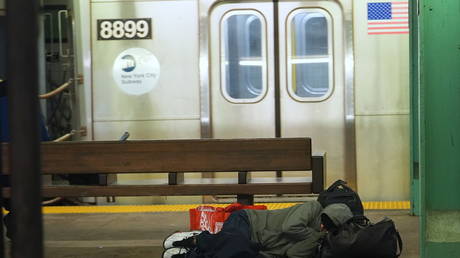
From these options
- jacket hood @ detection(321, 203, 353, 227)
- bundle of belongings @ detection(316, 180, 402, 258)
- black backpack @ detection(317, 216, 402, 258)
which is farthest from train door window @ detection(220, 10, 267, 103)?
black backpack @ detection(317, 216, 402, 258)

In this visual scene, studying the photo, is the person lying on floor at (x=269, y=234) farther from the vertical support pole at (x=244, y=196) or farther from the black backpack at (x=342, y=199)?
the vertical support pole at (x=244, y=196)

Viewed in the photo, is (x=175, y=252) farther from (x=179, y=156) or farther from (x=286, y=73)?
(x=286, y=73)

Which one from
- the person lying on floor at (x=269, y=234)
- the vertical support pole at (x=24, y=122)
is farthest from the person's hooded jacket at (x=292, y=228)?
the vertical support pole at (x=24, y=122)

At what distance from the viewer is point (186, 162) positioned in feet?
15.7

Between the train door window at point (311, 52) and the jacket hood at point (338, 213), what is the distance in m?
2.10

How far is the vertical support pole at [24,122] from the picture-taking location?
4.67ft

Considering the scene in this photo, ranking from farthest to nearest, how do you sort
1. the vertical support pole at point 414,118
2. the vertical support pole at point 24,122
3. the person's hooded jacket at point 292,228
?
the vertical support pole at point 414,118 < the person's hooded jacket at point 292,228 < the vertical support pole at point 24,122

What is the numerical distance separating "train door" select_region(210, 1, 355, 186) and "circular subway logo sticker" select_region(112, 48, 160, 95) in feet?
1.95

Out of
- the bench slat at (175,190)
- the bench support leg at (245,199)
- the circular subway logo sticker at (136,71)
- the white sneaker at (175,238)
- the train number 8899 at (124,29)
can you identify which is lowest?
the white sneaker at (175,238)

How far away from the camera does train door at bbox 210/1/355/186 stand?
20.4 feet

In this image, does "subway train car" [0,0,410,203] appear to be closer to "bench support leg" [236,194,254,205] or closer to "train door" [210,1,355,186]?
"train door" [210,1,355,186]

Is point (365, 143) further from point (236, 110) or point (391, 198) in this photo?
point (236, 110)

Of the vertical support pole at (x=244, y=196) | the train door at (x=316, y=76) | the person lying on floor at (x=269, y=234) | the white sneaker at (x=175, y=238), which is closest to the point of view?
the person lying on floor at (x=269, y=234)

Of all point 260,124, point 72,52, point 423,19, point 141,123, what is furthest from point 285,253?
point 72,52
